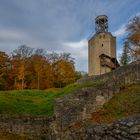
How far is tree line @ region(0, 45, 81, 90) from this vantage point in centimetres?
4894

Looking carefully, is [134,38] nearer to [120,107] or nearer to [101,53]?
[101,53]

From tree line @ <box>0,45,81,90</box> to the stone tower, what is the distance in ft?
27.6

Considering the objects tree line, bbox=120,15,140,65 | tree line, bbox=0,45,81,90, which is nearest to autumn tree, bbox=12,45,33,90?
tree line, bbox=0,45,81,90

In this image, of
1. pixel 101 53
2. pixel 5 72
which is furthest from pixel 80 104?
pixel 5 72

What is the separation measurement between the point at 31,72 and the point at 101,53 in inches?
557

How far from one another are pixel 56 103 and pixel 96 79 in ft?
42.4

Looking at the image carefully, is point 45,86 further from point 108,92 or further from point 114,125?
point 114,125

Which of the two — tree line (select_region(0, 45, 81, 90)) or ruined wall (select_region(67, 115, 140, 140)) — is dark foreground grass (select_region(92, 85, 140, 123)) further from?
tree line (select_region(0, 45, 81, 90))

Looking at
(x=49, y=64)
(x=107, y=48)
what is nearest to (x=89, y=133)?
(x=107, y=48)

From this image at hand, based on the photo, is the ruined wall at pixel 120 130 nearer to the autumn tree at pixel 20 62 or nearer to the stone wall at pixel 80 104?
the stone wall at pixel 80 104

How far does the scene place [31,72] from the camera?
5094 centimetres

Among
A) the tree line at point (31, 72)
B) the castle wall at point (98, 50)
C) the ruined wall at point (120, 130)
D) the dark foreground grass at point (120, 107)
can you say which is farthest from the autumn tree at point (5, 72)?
the ruined wall at point (120, 130)

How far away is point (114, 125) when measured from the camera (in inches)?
330

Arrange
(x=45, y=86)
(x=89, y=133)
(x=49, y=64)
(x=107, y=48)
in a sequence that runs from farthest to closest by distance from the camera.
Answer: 1. (x=49, y=64)
2. (x=45, y=86)
3. (x=107, y=48)
4. (x=89, y=133)
